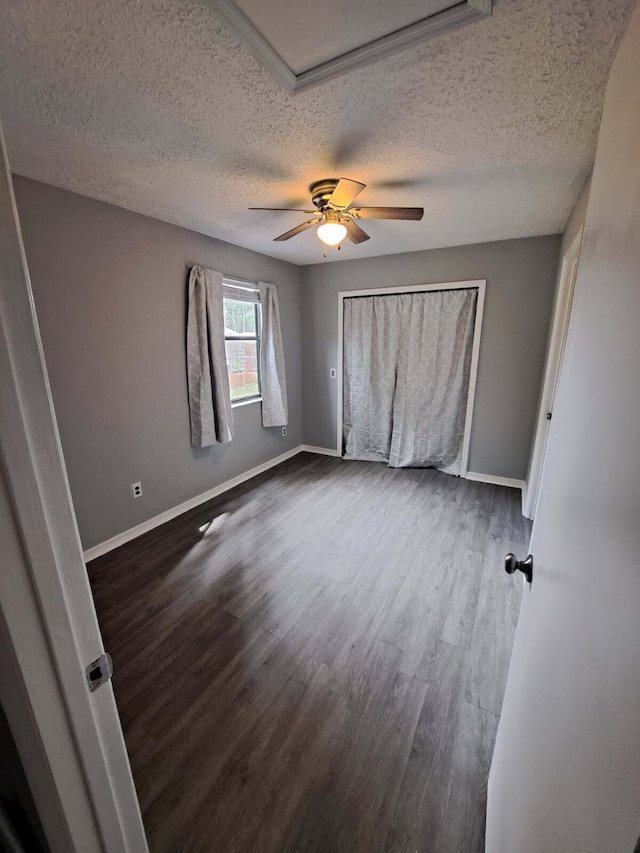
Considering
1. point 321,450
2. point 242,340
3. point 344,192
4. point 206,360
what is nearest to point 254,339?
point 242,340

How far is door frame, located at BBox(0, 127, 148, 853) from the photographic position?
1.54ft

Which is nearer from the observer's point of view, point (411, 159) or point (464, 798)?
point (464, 798)

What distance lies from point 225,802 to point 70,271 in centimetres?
274

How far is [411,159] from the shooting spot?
68.5 inches

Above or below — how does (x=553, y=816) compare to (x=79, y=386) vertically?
below

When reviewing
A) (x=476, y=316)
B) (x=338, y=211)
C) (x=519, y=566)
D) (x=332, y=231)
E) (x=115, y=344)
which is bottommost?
(x=519, y=566)

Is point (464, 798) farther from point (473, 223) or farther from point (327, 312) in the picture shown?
point (327, 312)

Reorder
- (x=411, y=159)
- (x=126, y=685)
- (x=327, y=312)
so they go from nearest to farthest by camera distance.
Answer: (x=126, y=685)
(x=411, y=159)
(x=327, y=312)

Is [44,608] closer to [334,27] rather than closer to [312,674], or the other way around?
[312,674]

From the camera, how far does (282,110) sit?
1.35 metres

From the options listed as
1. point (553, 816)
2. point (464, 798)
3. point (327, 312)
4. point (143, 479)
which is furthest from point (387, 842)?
point (327, 312)

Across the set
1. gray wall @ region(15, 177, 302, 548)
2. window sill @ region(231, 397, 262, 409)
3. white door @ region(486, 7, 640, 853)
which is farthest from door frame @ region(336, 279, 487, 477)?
white door @ region(486, 7, 640, 853)

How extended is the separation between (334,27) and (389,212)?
103 cm

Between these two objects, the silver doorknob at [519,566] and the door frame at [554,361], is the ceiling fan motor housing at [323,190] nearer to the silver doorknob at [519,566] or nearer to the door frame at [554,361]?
the door frame at [554,361]
